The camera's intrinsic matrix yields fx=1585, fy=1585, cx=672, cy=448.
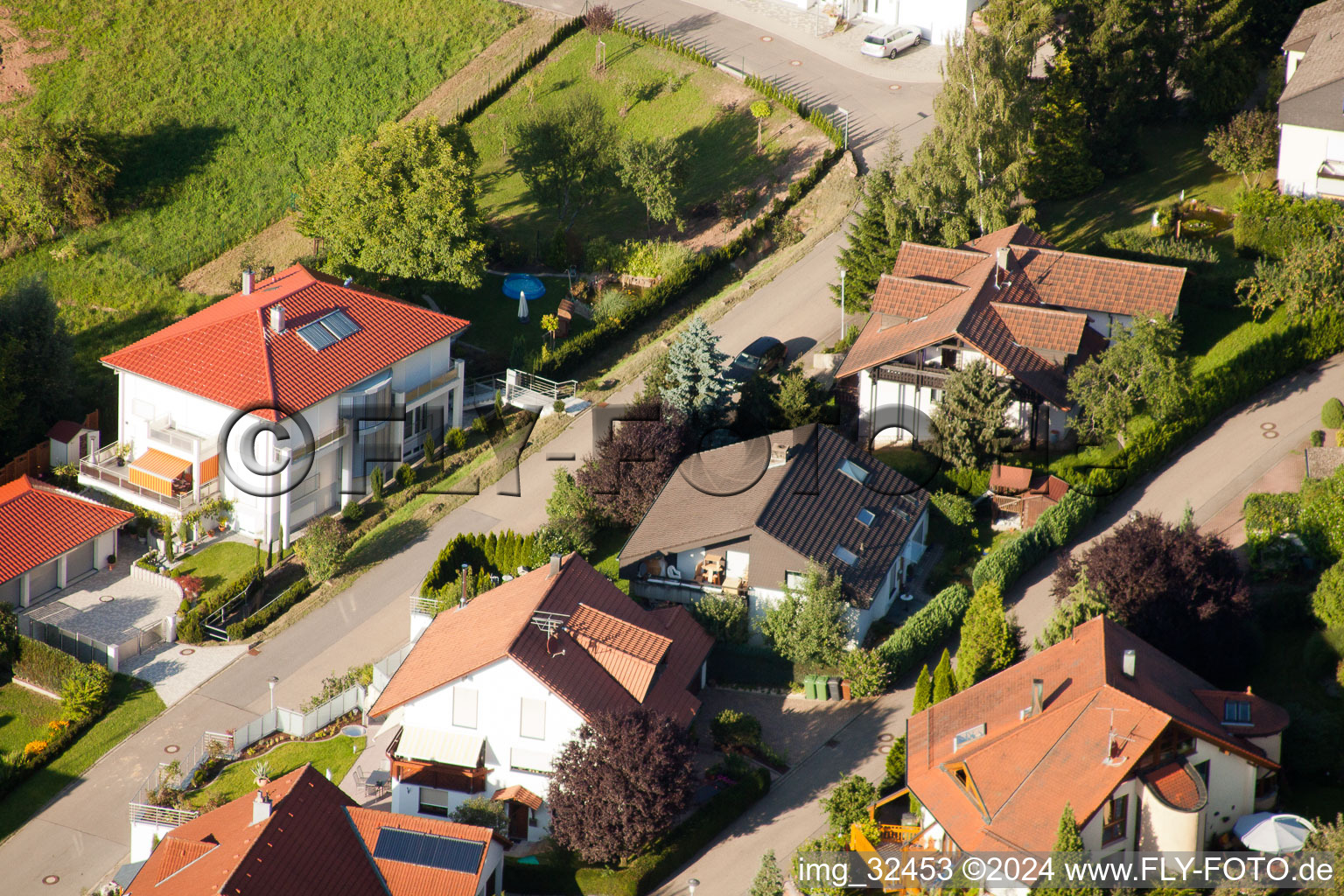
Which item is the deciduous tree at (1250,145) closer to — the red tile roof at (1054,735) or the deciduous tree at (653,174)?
the deciduous tree at (653,174)

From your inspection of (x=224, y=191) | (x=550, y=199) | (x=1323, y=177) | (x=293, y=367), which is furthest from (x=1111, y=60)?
(x=224, y=191)

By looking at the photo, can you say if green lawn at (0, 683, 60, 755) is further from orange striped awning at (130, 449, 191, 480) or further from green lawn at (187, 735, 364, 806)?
orange striped awning at (130, 449, 191, 480)

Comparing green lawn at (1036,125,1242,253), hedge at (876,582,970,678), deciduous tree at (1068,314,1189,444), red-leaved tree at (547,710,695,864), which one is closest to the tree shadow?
green lawn at (1036,125,1242,253)

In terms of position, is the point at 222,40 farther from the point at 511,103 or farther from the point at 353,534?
the point at 353,534

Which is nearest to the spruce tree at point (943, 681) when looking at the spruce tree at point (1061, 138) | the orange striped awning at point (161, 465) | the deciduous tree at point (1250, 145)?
the orange striped awning at point (161, 465)

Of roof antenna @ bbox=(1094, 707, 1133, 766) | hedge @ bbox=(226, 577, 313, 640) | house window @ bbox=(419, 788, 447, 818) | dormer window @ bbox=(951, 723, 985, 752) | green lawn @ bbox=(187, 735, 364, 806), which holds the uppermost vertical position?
roof antenna @ bbox=(1094, 707, 1133, 766)

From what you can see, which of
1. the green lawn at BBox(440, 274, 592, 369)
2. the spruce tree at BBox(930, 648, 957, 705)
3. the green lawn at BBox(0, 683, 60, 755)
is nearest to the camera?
the spruce tree at BBox(930, 648, 957, 705)

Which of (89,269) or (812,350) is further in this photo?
(89,269)
